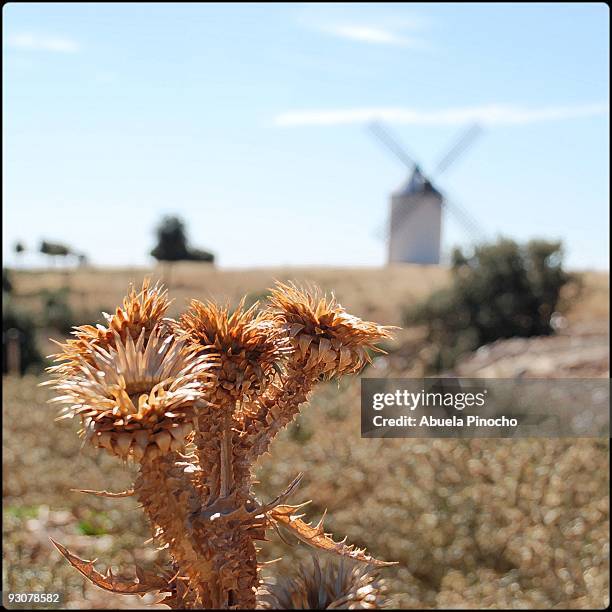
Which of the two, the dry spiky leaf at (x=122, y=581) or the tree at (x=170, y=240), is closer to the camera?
the dry spiky leaf at (x=122, y=581)

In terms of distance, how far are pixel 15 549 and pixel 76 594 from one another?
0.85 meters

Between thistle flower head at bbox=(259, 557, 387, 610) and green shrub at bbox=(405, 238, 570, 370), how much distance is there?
672 inches

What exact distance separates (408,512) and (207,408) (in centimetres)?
498

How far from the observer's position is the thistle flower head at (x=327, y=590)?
80cm

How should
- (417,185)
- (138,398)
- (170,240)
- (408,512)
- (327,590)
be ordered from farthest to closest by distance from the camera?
(170,240)
(417,185)
(408,512)
(327,590)
(138,398)

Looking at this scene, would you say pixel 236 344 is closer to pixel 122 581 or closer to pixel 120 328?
pixel 120 328

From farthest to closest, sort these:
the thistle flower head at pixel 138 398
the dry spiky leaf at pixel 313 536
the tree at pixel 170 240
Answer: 1. the tree at pixel 170 240
2. the dry spiky leaf at pixel 313 536
3. the thistle flower head at pixel 138 398

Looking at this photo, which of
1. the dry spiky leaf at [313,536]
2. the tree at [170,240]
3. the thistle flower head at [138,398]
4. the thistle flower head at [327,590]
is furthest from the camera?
the tree at [170,240]

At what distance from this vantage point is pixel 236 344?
0.86m

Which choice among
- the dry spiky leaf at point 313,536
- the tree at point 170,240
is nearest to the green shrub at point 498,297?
the dry spiky leaf at point 313,536

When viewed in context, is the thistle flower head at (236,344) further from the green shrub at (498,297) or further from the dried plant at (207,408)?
the green shrub at (498,297)

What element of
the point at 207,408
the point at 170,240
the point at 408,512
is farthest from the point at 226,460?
the point at 170,240

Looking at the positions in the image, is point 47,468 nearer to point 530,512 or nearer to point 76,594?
point 76,594

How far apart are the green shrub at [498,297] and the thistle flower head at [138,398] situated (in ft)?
56.5
